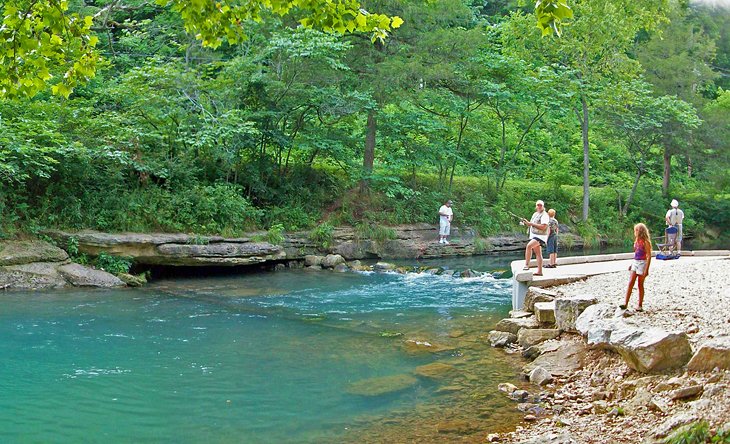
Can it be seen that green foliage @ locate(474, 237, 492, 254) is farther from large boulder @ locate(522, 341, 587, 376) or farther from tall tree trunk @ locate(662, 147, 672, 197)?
large boulder @ locate(522, 341, 587, 376)

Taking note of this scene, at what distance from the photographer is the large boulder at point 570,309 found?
33.7 ft

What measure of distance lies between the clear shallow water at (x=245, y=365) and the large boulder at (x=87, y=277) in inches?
30.5

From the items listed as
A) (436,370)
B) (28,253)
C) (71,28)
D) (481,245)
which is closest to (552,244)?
(436,370)

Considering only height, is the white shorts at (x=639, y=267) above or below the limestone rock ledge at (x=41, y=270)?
above

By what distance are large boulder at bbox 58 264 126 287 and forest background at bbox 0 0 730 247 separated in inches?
63.8

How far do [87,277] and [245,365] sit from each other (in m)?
8.61

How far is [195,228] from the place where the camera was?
19.6 metres

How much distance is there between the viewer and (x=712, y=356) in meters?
7.19

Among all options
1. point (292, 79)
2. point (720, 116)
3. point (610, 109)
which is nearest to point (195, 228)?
point (292, 79)

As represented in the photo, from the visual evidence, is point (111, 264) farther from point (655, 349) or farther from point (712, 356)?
point (712, 356)

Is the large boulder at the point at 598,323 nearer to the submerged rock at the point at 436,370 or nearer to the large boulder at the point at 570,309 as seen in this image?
the large boulder at the point at 570,309

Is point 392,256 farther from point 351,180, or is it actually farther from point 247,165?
point 247,165

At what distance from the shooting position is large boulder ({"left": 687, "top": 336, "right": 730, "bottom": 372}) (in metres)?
7.11

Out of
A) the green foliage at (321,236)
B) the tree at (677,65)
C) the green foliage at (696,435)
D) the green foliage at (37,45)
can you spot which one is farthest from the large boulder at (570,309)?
the tree at (677,65)
